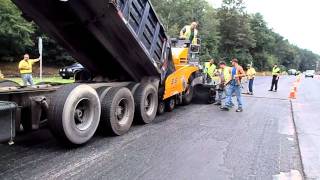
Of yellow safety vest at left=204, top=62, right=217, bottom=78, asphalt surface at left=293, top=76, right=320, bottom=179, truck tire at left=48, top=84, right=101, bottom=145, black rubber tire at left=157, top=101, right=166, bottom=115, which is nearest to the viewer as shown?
asphalt surface at left=293, top=76, right=320, bottom=179

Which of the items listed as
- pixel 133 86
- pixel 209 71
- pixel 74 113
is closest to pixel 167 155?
pixel 74 113

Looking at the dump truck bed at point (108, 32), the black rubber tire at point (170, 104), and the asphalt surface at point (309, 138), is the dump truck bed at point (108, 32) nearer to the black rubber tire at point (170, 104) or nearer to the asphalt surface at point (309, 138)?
the black rubber tire at point (170, 104)

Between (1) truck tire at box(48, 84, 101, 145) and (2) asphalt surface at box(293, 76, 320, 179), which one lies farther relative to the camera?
(1) truck tire at box(48, 84, 101, 145)

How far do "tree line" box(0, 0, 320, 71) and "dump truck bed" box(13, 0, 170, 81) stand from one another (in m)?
21.8

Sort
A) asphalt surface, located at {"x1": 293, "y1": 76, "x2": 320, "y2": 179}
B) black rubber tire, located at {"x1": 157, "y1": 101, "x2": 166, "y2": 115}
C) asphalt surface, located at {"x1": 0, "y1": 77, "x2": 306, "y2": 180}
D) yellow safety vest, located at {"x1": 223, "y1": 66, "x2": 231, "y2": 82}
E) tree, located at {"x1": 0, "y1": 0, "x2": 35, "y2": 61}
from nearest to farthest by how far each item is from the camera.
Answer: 1. asphalt surface, located at {"x1": 0, "y1": 77, "x2": 306, "y2": 180}
2. asphalt surface, located at {"x1": 293, "y1": 76, "x2": 320, "y2": 179}
3. black rubber tire, located at {"x1": 157, "y1": 101, "x2": 166, "y2": 115}
4. yellow safety vest, located at {"x1": 223, "y1": 66, "x2": 231, "y2": 82}
5. tree, located at {"x1": 0, "y1": 0, "x2": 35, "y2": 61}

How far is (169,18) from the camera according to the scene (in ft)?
174

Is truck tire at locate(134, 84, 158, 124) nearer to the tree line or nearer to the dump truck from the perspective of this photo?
the dump truck

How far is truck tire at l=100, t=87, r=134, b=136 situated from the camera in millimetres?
7258

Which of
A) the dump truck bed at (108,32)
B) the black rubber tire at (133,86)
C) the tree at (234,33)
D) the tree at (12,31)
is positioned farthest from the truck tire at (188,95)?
the tree at (234,33)

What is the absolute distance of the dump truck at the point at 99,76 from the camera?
6.10 meters

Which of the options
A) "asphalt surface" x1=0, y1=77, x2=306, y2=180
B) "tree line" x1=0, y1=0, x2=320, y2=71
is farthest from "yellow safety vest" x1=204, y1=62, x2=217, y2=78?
"tree line" x1=0, y1=0, x2=320, y2=71

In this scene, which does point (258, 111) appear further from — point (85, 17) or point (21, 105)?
point (21, 105)

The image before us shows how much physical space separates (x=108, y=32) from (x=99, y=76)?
1.83 meters

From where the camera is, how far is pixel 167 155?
6215 mm
